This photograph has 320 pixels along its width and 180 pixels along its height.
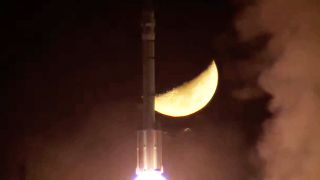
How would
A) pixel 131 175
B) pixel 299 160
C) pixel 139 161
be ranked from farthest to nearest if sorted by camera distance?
1. pixel 131 175
2. pixel 299 160
3. pixel 139 161

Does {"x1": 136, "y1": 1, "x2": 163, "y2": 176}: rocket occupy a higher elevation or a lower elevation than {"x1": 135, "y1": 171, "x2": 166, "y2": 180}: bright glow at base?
higher

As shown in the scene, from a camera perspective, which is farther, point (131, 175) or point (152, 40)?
point (131, 175)

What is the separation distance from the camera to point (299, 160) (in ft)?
54.1

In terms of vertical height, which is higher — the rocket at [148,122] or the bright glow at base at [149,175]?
the rocket at [148,122]

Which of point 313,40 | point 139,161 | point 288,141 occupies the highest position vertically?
point 313,40

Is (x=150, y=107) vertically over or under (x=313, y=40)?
under

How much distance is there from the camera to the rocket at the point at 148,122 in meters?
14.9

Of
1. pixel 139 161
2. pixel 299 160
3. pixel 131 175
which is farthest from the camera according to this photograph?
pixel 131 175

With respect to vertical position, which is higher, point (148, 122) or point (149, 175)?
point (148, 122)

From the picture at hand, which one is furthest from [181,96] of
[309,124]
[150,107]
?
[309,124]

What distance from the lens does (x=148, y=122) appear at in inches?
590

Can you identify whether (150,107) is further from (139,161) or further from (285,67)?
(285,67)

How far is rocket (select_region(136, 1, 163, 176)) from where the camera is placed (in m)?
14.9

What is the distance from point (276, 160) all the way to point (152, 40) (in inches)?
178
